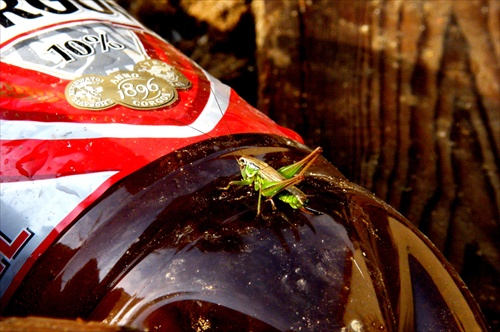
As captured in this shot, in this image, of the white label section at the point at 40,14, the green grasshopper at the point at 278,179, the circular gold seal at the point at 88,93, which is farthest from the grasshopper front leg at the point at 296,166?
the white label section at the point at 40,14

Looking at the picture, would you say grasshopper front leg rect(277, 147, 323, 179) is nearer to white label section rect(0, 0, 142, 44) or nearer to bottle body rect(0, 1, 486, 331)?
bottle body rect(0, 1, 486, 331)

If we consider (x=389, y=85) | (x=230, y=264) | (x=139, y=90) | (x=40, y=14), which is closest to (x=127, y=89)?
(x=139, y=90)

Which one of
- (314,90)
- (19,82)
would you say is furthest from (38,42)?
(314,90)

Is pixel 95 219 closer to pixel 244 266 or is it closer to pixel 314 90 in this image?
pixel 244 266

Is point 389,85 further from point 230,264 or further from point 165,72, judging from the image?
point 230,264

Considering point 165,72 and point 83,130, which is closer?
point 83,130

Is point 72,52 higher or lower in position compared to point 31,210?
higher
